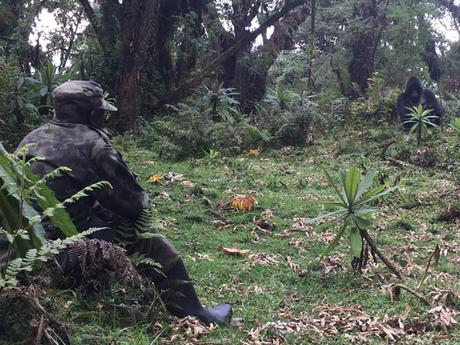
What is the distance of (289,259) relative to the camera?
5.35 meters

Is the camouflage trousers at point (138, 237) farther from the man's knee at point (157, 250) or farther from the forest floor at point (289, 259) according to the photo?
the forest floor at point (289, 259)

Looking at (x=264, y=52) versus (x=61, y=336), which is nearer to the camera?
(x=61, y=336)

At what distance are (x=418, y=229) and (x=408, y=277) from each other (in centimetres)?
180

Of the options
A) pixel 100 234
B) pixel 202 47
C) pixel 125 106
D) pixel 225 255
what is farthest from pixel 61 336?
pixel 202 47

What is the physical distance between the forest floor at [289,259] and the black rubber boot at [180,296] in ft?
0.43

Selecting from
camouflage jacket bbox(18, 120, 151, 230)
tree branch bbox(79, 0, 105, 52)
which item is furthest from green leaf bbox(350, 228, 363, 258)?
tree branch bbox(79, 0, 105, 52)

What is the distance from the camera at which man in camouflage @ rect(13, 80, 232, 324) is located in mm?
3283

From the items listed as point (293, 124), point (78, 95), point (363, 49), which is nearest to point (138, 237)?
point (78, 95)

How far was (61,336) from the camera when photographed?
95.5 inches

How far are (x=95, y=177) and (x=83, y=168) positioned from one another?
86mm

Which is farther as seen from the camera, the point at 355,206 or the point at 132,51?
the point at 132,51

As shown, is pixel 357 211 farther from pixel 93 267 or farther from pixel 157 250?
pixel 93 267

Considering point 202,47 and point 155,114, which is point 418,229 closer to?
point 155,114

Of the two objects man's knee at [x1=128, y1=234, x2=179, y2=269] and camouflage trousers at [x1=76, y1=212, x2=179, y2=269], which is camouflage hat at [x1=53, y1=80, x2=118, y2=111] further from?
man's knee at [x1=128, y1=234, x2=179, y2=269]
